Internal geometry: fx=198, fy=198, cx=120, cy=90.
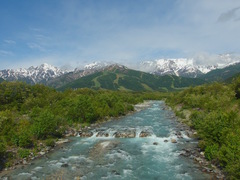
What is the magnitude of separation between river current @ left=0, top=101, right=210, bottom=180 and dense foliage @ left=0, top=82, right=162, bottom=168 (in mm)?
5509

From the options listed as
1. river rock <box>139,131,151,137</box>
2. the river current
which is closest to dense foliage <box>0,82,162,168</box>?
the river current

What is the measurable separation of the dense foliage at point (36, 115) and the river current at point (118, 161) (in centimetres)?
551

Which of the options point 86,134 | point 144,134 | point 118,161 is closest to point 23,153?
point 118,161

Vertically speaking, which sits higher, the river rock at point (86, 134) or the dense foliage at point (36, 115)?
the dense foliage at point (36, 115)

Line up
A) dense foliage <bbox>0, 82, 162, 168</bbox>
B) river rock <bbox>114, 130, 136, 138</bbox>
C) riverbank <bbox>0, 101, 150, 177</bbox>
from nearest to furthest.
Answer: riverbank <bbox>0, 101, 150, 177</bbox>
dense foliage <bbox>0, 82, 162, 168</bbox>
river rock <bbox>114, 130, 136, 138</bbox>

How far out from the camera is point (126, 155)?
35.7 metres

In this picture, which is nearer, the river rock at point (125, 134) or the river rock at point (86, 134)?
the river rock at point (125, 134)

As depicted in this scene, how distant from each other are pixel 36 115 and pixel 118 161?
106 feet

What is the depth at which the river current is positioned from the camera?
91.6 feet

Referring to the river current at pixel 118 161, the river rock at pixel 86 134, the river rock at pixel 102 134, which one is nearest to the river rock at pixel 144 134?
the river current at pixel 118 161

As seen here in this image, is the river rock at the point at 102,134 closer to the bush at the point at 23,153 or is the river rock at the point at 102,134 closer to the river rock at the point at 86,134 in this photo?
the river rock at the point at 86,134

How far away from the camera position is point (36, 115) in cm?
5531

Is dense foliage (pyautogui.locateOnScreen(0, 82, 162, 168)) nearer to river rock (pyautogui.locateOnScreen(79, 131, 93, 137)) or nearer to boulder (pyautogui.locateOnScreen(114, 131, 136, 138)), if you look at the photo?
river rock (pyautogui.locateOnScreen(79, 131, 93, 137))

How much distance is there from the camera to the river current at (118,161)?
91.6 feet
